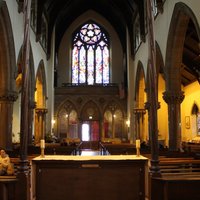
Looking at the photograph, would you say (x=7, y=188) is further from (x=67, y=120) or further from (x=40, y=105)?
(x=67, y=120)

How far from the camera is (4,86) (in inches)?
561

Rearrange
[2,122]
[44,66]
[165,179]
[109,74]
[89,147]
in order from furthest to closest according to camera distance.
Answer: [109,74] < [89,147] < [44,66] < [2,122] < [165,179]

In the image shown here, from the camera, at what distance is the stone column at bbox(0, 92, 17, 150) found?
545 inches

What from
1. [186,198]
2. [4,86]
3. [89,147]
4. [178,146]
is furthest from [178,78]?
[89,147]

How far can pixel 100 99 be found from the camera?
27250 millimetres

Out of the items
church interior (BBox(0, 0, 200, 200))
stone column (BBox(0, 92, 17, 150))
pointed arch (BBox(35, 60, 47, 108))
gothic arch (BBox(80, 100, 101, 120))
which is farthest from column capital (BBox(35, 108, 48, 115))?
stone column (BBox(0, 92, 17, 150))

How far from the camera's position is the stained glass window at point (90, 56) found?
2884cm

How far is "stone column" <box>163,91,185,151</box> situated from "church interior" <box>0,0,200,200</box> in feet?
0.15

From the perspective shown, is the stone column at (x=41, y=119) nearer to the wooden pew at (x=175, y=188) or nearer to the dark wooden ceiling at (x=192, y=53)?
the dark wooden ceiling at (x=192, y=53)

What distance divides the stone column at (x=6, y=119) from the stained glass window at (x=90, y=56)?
14.6 metres

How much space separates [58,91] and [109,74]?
192 inches

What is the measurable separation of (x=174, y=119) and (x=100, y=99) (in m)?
13.2

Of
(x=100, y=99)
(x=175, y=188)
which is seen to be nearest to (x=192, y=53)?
(x=100, y=99)

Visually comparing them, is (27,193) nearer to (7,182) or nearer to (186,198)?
(7,182)
